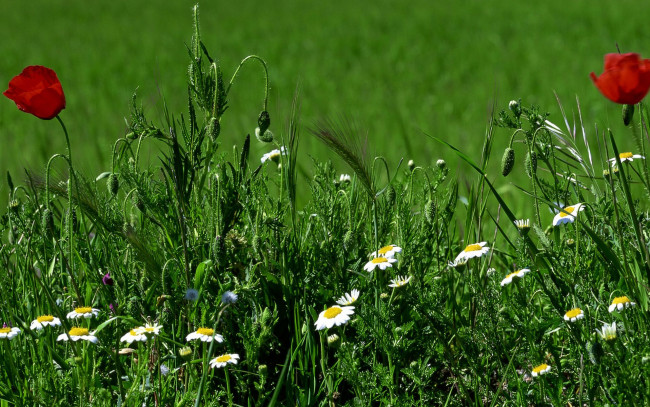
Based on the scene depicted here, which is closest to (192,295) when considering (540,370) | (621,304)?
(540,370)

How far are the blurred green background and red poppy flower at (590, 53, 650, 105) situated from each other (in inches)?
63.7

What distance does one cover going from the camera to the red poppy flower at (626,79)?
121 centimetres

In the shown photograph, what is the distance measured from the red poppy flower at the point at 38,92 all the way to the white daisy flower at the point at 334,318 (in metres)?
0.61

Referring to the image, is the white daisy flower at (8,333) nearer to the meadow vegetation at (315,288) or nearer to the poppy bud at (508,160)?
the meadow vegetation at (315,288)

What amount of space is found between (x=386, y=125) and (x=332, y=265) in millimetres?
3956

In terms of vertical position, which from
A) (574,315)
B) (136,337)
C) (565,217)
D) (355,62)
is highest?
(355,62)

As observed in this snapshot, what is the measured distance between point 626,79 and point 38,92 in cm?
101

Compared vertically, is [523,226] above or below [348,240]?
above

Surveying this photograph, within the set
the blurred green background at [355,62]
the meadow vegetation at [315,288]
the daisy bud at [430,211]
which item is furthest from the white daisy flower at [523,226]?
the blurred green background at [355,62]

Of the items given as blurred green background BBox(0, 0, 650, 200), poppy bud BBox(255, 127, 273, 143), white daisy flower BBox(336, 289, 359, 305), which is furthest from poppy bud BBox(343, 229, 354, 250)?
blurred green background BBox(0, 0, 650, 200)

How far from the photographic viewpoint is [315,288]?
5.67ft

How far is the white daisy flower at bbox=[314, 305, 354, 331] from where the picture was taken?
52.3 inches

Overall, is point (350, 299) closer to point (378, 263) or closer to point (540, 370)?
point (378, 263)

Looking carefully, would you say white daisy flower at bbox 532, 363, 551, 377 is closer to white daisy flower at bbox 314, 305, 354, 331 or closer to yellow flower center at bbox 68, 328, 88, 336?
white daisy flower at bbox 314, 305, 354, 331
